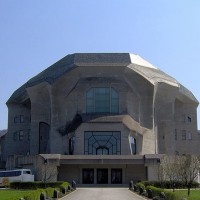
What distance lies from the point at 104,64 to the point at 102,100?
5078 mm

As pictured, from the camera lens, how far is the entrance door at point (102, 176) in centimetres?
5812

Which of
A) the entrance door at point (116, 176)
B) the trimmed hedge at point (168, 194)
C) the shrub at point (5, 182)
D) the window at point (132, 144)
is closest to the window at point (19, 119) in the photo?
the window at point (132, 144)

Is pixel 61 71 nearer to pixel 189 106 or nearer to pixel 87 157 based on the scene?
pixel 87 157

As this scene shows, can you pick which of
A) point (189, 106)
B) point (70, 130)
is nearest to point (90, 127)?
point (70, 130)

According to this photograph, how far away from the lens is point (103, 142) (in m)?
62.2

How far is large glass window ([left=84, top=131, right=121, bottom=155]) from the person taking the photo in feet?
203

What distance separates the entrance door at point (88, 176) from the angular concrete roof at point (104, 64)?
14.0 metres

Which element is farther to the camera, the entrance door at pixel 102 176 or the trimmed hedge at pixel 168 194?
the entrance door at pixel 102 176

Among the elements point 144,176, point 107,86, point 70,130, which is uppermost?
point 107,86

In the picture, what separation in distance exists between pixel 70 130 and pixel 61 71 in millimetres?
8619

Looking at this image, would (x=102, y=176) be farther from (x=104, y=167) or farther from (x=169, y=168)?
(x=169, y=168)

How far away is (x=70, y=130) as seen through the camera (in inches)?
2509

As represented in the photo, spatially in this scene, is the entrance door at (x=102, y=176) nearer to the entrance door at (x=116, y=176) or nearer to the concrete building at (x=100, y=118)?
the concrete building at (x=100, y=118)

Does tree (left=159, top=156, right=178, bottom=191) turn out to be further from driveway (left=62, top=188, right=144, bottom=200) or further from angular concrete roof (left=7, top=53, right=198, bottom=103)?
angular concrete roof (left=7, top=53, right=198, bottom=103)
